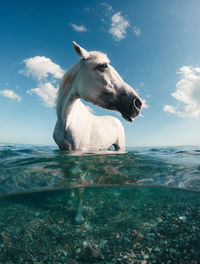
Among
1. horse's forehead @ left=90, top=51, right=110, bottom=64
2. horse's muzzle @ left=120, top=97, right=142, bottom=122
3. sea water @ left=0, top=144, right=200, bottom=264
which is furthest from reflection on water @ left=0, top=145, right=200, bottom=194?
horse's forehead @ left=90, top=51, right=110, bottom=64

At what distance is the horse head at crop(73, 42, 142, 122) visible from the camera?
10.9 ft

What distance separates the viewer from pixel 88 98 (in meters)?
3.60

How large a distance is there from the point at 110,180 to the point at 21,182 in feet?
6.75

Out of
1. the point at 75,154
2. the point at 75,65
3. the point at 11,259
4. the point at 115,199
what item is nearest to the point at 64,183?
the point at 75,154

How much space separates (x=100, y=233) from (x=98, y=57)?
12.7 ft

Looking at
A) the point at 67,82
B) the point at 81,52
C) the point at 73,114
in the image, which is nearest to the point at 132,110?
the point at 73,114

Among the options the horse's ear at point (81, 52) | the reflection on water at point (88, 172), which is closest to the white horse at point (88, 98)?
the horse's ear at point (81, 52)

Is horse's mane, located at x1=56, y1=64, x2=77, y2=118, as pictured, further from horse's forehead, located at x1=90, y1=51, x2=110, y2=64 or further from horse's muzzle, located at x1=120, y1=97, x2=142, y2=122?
horse's muzzle, located at x1=120, y1=97, x2=142, y2=122

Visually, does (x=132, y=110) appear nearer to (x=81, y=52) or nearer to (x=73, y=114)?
(x=73, y=114)

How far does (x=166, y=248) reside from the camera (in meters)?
2.30

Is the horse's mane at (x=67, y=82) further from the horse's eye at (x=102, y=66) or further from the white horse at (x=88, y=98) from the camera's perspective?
the horse's eye at (x=102, y=66)

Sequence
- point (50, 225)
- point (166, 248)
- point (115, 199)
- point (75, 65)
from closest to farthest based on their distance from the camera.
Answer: point (166, 248), point (50, 225), point (75, 65), point (115, 199)

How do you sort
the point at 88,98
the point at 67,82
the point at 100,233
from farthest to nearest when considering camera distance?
the point at 67,82, the point at 88,98, the point at 100,233

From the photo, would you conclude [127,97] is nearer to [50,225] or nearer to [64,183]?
[64,183]
